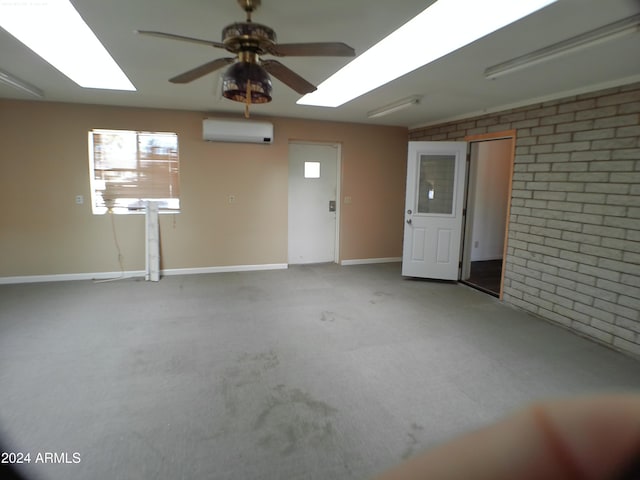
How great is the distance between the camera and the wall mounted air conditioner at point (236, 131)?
→ 198 inches

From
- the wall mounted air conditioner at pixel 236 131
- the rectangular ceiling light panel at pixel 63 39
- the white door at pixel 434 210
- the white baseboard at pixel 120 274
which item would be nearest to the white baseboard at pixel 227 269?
the white baseboard at pixel 120 274

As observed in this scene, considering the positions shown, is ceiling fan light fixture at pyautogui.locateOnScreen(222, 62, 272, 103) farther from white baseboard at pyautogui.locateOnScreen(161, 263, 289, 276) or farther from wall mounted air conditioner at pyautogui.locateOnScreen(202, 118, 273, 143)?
white baseboard at pyautogui.locateOnScreen(161, 263, 289, 276)

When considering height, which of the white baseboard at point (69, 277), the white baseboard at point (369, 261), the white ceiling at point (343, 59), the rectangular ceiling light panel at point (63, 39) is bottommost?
the white baseboard at point (69, 277)

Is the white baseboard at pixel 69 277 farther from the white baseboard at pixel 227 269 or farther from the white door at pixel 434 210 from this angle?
the white door at pixel 434 210

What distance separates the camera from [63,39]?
10.3 feet

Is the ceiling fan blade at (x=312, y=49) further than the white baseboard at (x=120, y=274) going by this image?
No

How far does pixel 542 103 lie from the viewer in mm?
3889

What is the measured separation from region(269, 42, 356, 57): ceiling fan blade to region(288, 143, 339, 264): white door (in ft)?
12.2

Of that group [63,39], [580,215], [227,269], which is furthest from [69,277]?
[580,215]

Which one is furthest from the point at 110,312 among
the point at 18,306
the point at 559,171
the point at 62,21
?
the point at 559,171

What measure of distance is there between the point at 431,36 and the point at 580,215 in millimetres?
2251

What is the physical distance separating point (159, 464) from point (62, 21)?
3.24 metres

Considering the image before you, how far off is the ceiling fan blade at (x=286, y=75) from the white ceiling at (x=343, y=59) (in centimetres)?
28

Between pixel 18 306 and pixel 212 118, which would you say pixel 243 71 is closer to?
pixel 212 118
